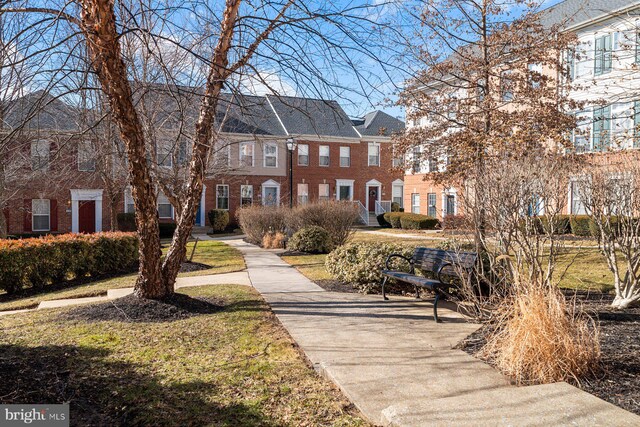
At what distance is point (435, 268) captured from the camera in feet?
25.6

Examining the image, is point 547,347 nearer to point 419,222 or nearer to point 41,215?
point 419,222

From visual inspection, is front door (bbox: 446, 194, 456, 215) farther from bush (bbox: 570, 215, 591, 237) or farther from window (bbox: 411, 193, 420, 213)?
window (bbox: 411, 193, 420, 213)

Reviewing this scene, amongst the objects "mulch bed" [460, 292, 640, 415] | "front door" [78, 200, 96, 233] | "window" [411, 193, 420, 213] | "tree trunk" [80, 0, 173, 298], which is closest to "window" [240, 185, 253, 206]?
"front door" [78, 200, 96, 233]

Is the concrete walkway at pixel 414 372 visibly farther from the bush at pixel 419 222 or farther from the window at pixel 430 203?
the window at pixel 430 203

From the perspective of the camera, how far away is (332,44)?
18.1 ft

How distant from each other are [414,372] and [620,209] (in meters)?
4.49

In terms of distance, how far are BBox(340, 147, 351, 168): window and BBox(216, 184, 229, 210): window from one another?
28.6 feet

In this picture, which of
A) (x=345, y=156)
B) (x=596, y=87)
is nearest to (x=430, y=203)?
(x=345, y=156)

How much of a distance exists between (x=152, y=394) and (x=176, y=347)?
1343 millimetres

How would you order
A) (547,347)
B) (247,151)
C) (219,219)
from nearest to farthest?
(547,347), (219,219), (247,151)

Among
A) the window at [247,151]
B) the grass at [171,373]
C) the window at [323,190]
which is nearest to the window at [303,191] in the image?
the window at [323,190]

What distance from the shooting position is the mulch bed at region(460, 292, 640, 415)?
144 inches

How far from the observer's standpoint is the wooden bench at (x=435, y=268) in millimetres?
6531

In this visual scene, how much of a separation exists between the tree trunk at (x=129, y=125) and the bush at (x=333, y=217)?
1010cm
